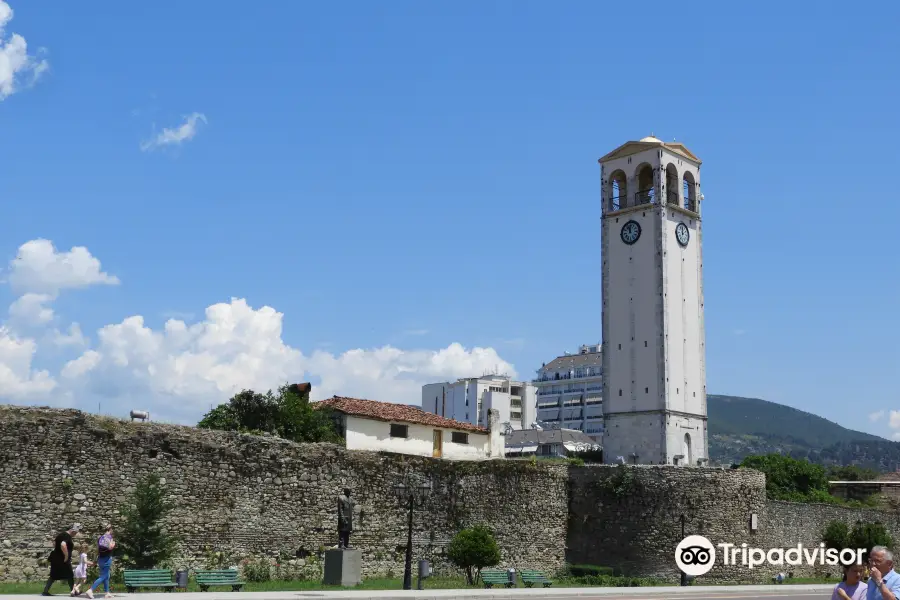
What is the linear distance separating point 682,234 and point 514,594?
4089 centimetres

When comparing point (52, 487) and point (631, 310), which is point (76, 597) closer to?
point (52, 487)

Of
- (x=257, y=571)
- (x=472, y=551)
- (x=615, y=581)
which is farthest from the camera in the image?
(x=615, y=581)

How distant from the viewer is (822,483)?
73.6 m

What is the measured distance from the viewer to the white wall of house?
42.2 m

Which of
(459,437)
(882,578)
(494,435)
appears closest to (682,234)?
(494,435)

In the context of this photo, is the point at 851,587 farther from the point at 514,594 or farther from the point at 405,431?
the point at 405,431

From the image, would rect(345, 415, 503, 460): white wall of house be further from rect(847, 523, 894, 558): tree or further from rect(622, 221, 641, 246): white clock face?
rect(622, 221, 641, 246): white clock face

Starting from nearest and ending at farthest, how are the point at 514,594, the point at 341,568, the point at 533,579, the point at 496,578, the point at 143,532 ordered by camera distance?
the point at 143,532 → the point at 514,594 → the point at 341,568 → the point at 496,578 → the point at 533,579

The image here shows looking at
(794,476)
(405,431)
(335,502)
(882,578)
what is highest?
(794,476)

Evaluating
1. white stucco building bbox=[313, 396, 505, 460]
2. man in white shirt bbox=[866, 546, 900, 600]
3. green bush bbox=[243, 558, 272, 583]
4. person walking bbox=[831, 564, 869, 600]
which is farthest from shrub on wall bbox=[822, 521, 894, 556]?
man in white shirt bbox=[866, 546, 900, 600]

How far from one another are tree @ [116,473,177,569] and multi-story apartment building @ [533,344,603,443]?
126727mm

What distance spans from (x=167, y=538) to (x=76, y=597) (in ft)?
22.7

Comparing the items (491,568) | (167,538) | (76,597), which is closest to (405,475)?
(491,568)

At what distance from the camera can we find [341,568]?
1083 inches
